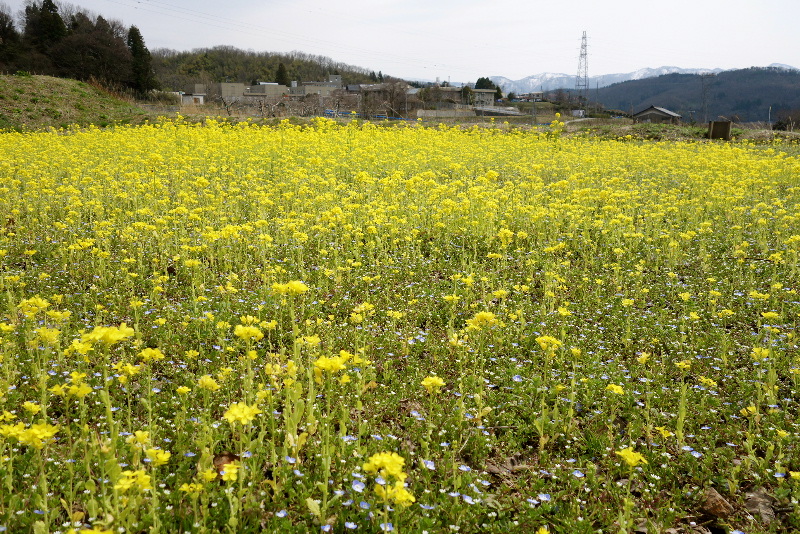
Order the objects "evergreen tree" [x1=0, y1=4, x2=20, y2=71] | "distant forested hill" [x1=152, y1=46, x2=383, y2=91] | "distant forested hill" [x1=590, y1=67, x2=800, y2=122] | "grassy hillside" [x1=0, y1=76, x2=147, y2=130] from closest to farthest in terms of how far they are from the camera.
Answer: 1. "grassy hillside" [x1=0, y1=76, x2=147, y2=130]
2. "evergreen tree" [x1=0, y1=4, x2=20, y2=71]
3. "distant forested hill" [x1=152, y1=46, x2=383, y2=91]
4. "distant forested hill" [x1=590, y1=67, x2=800, y2=122]

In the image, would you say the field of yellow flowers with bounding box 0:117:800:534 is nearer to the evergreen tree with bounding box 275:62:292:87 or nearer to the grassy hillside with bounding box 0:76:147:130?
the grassy hillside with bounding box 0:76:147:130

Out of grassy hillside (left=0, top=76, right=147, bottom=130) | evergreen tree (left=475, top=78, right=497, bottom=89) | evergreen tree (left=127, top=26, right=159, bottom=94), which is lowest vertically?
grassy hillside (left=0, top=76, right=147, bottom=130)

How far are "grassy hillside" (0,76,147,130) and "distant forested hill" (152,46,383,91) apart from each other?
64712 millimetres

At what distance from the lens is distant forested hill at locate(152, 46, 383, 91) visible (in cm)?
9394

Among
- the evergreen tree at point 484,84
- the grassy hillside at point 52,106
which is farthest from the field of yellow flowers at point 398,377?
the evergreen tree at point 484,84

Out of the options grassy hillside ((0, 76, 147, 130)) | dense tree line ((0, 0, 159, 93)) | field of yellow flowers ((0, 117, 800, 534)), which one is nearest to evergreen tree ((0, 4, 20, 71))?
A: dense tree line ((0, 0, 159, 93))

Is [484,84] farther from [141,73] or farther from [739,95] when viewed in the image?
[141,73]

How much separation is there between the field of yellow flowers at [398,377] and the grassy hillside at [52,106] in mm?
18485

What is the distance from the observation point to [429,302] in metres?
5.15

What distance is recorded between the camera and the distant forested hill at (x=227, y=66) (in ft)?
308

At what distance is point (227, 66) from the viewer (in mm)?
100562

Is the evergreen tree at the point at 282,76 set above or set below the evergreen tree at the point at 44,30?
above

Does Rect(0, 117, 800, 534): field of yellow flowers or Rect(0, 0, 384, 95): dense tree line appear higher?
Rect(0, 0, 384, 95): dense tree line

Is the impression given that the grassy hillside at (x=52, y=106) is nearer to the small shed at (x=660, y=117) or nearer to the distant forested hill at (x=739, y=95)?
the small shed at (x=660, y=117)
